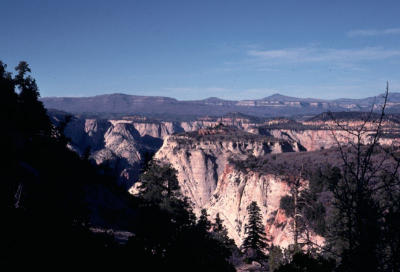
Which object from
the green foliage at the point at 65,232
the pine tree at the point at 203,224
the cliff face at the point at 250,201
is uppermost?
the green foliage at the point at 65,232

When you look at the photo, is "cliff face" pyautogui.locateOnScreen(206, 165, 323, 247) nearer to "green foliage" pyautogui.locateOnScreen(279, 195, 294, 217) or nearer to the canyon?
the canyon

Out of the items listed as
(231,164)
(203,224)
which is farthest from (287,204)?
(231,164)

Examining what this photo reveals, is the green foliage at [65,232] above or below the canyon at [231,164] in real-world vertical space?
above

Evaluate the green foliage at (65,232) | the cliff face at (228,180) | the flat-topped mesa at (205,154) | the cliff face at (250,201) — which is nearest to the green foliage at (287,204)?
the cliff face at (250,201)

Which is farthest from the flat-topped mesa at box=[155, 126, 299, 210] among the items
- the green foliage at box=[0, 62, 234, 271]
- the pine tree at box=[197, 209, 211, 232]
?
the green foliage at box=[0, 62, 234, 271]

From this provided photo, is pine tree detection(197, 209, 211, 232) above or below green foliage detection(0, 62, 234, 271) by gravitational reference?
below

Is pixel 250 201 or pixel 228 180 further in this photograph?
pixel 228 180

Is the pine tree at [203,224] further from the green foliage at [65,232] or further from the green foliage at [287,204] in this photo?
the green foliage at [287,204]

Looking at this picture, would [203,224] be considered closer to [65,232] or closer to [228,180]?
[65,232]

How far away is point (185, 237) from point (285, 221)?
89.0ft

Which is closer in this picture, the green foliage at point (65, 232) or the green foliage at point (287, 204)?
the green foliage at point (65, 232)

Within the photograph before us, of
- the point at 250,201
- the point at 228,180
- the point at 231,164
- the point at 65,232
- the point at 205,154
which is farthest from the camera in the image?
the point at 205,154

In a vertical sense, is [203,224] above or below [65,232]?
below

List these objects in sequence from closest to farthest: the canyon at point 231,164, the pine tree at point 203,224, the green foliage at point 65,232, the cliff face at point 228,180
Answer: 1. the green foliage at point 65,232
2. the pine tree at point 203,224
3. the canyon at point 231,164
4. the cliff face at point 228,180
